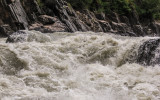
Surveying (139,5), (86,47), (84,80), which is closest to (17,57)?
(84,80)

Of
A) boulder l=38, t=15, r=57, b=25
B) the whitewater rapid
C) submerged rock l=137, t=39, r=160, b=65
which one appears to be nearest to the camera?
the whitewater rapid

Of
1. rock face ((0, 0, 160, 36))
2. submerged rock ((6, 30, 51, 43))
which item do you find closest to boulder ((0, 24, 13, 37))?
rock face ((0, 0, 160, 36))

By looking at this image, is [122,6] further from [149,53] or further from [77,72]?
[77,72]

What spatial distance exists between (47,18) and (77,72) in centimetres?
1564

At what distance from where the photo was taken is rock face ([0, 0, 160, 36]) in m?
19.4

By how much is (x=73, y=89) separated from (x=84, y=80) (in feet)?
2.85

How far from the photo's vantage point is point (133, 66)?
27.8 feet

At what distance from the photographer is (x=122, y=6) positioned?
3959cm

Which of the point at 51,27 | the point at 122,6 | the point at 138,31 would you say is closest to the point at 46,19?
the point at 51,27

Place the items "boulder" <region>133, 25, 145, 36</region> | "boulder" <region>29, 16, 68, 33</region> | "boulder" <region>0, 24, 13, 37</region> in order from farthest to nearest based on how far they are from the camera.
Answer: "boulder" <region>133, 25, 145, 36</region> < "boulder" <region>29, 16, 68, 33</region> < "boulder" <region>0, 24, 13, 37</region>

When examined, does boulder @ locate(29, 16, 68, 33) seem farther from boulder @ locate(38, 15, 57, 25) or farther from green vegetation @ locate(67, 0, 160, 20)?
green vegetation @ locate(67, 0, 160, 20)

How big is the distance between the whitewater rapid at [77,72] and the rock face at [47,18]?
9.56m

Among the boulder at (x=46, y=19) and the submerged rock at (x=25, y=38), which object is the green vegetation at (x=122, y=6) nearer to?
the boulder at (x=46, y=19)

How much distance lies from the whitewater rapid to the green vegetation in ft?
75.8
